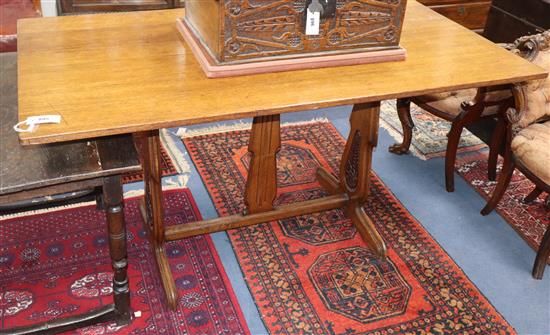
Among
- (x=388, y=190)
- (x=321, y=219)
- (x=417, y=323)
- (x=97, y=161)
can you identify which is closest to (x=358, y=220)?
(x=321, y=219)

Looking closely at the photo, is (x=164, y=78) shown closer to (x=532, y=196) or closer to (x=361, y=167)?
(x=361, y=167)

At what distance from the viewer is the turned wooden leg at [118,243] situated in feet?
6.25

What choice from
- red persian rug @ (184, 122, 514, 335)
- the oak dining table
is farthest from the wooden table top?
red persian rug @ (184, 122, 514, 335)

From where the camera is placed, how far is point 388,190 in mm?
3133

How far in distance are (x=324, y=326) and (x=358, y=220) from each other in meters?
0.64

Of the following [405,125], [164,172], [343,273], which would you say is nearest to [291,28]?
[343,273]

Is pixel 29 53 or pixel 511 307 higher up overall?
pixel 29 53

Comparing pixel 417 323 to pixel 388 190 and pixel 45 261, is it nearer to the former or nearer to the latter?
pixel 388 190

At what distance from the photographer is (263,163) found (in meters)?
2.51

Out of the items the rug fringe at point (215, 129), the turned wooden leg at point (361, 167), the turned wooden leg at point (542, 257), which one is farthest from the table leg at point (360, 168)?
the rug fringe at point (215, 129)

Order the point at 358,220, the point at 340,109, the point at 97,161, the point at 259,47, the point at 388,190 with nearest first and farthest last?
the point at 97,161 < the point at 259,47 < the point at 358,220 < the point at 388,190 < the point at 340,109

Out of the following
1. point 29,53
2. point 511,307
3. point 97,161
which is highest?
point 29,53

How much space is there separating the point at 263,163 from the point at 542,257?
129cm

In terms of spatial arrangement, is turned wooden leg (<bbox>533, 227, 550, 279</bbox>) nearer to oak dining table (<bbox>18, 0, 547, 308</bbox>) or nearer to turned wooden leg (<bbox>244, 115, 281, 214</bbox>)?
oak dining table (<bbox>18, 0, 547, 308</bbox>)
